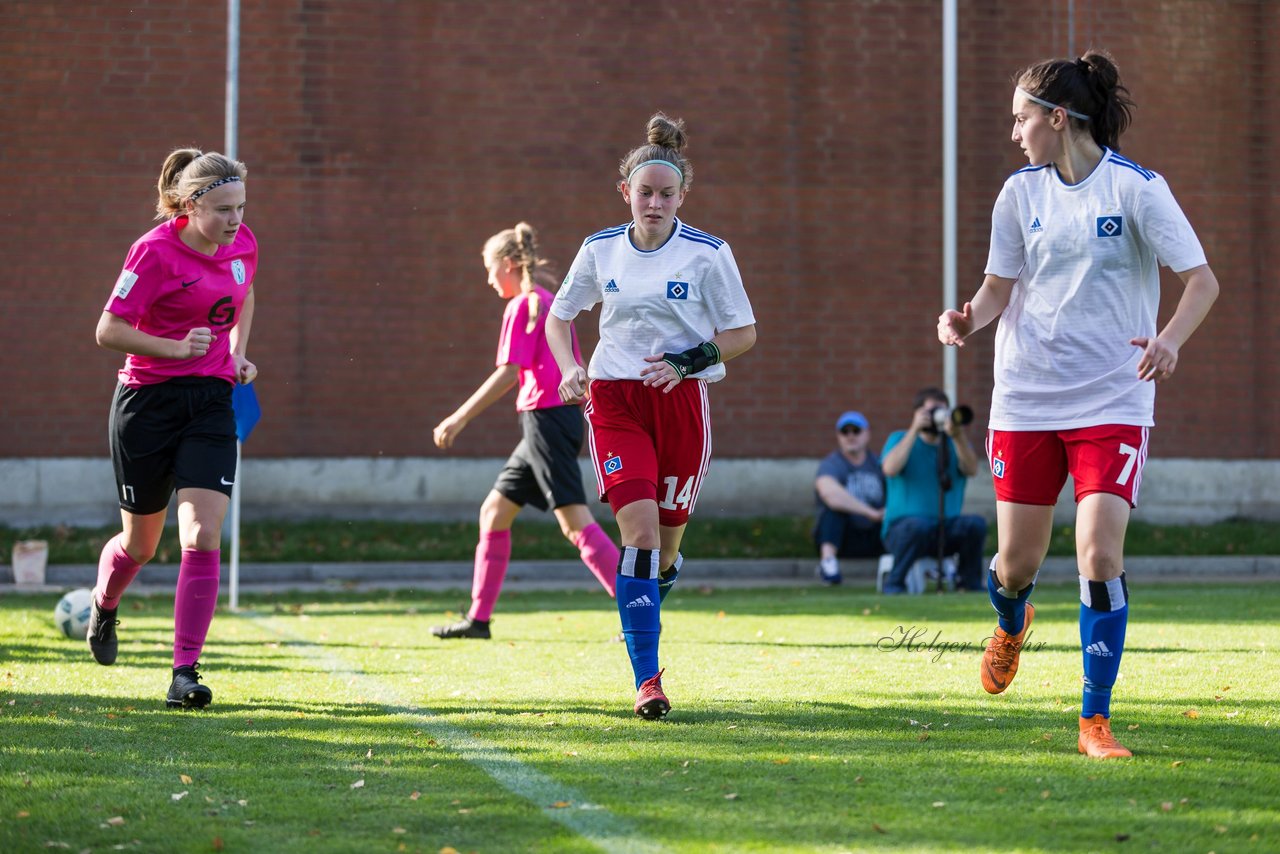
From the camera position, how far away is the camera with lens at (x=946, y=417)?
13.0m

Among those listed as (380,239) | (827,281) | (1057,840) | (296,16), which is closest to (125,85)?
(296,16)

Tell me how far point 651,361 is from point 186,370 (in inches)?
81.1

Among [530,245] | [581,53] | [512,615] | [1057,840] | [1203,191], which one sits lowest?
[512,615]

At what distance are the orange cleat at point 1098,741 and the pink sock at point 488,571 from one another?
15.7 feet

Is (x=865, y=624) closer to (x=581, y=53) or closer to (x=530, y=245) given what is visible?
(x=530, y=245)

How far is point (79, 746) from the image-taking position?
5492 millimetres

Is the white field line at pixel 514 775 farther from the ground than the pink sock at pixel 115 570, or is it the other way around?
the pink sock at pixel 115 570

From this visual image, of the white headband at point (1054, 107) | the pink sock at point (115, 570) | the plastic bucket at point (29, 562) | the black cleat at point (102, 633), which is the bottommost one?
the plastic bucket at point (29, 562)

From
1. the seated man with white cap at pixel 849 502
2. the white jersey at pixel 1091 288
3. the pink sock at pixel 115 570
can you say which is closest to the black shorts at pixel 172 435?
the pink sock at pixel 115 570

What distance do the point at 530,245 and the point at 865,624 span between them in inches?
128

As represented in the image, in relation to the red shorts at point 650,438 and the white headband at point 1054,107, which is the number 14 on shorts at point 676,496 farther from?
the white headband at point 1054,107

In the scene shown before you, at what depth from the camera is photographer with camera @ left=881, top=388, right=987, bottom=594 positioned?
13164mm

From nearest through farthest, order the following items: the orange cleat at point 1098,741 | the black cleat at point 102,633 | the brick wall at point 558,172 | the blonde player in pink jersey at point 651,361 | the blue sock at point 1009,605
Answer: the orange cleat at point 1098,741
the blue sock at point 1009,605
the blonde player in pink jersey at point 651,361
the black cleat at point 102,633
the brick wall at point 558,172

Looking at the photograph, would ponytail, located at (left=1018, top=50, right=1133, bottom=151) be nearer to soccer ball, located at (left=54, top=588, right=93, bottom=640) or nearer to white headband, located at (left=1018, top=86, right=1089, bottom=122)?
white headband, located at (left=1018, top=86, right=1089, bottom=122)
